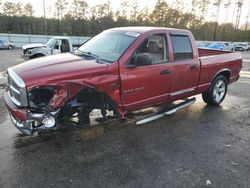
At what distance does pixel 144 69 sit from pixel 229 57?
3.41 metres

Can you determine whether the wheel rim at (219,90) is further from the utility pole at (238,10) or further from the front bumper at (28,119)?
the utility pole at (238,10)

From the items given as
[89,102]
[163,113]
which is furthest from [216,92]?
[89,102]

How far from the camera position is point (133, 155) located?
3818mm

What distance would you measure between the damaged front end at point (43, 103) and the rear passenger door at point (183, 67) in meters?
2.02

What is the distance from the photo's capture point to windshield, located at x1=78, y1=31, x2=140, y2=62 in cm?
431

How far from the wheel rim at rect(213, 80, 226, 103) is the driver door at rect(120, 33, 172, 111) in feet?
6.97

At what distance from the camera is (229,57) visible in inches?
259

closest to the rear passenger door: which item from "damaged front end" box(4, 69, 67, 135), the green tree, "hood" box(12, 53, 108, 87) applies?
"hood" box(12, 53, 108, 87)

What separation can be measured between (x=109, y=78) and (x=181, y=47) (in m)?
2.06

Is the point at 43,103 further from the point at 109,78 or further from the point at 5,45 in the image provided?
the point at 5,45

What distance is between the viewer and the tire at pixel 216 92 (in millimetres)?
6293

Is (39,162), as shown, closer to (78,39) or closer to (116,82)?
(116,82)

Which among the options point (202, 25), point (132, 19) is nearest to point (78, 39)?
point (132, 19)

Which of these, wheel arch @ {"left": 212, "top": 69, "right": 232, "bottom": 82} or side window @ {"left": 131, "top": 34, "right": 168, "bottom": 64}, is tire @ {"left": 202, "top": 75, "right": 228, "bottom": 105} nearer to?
wheel arch @ {"left": 212, "top": 69, "right": 232, "bottom": 82}
